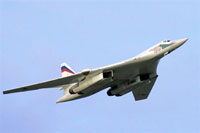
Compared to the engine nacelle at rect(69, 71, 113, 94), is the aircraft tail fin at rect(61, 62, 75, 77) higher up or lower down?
higher up

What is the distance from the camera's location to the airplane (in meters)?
36.6

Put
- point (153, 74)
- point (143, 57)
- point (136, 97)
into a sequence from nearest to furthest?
point (143, 57) < point (153, 74) < point (136, 97)

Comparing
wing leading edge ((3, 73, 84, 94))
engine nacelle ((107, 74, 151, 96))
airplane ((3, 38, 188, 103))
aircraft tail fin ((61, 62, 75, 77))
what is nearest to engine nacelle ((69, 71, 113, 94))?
airplane ((3, 38, 188, 103))

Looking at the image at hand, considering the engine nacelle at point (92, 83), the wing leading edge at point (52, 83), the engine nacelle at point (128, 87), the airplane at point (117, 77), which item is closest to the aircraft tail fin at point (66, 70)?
the airplane at point (117, 77)

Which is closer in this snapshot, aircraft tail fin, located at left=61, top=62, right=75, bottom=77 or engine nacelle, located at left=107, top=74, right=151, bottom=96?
engine nacelle, located at left=107, top=74, right=151, bottom=96

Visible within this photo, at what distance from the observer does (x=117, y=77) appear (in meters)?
38.0

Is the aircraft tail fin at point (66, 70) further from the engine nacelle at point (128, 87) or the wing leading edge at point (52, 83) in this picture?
the wing leading edge at point (52, 83)

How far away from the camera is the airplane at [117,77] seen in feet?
120

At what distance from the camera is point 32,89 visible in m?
38.0

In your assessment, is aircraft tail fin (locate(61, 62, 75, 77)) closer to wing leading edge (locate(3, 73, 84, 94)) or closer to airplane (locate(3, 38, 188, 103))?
airplane (locate(3, 38, 188, 103))

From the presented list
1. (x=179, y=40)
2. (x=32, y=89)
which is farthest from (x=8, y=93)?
(x=179, y=40)

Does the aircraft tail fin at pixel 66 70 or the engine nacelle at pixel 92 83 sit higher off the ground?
the aircraft tail fin at pixel 66 70

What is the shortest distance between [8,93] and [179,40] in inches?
563

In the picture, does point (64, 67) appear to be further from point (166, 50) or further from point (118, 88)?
point (166, 50)
